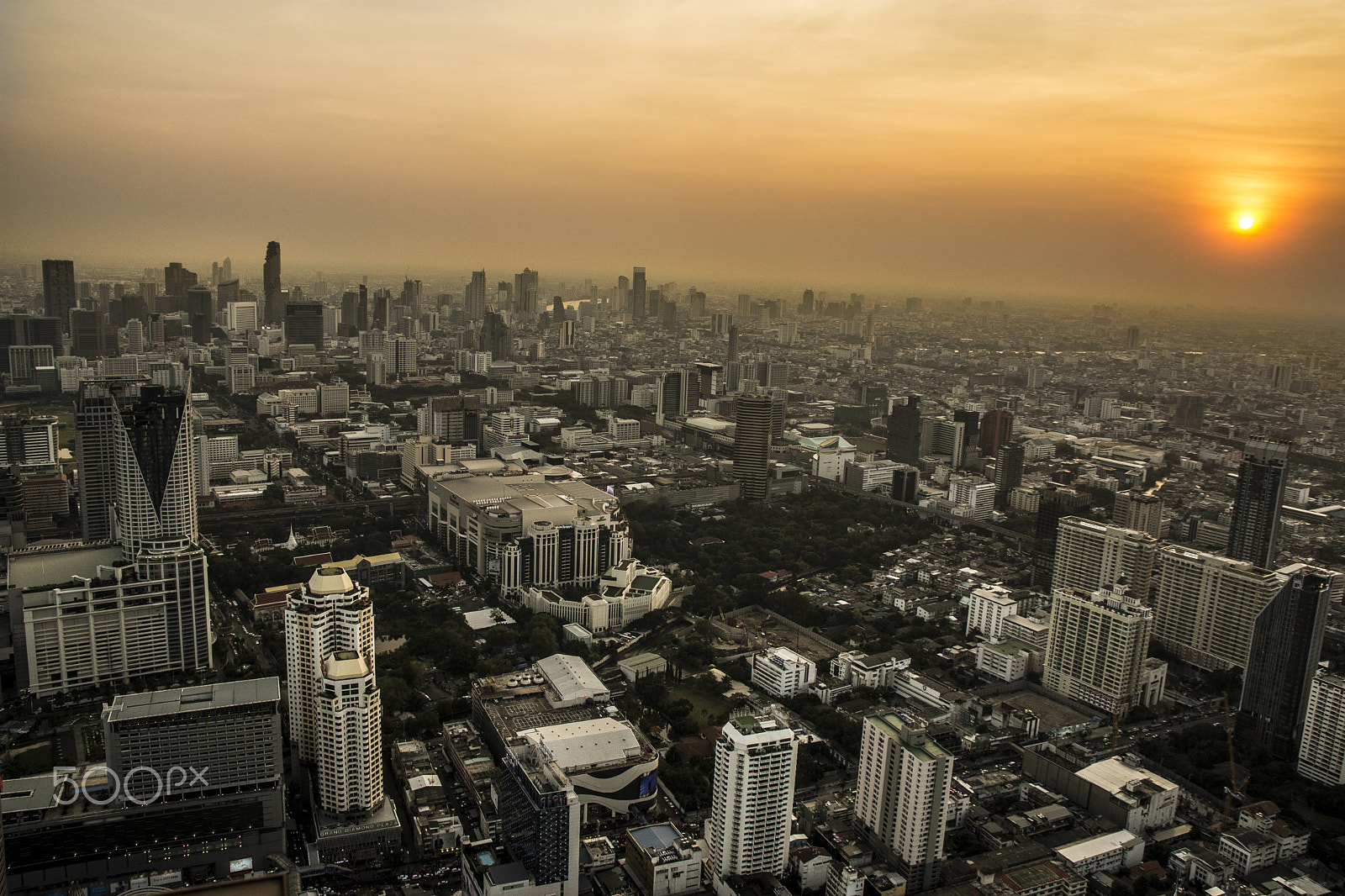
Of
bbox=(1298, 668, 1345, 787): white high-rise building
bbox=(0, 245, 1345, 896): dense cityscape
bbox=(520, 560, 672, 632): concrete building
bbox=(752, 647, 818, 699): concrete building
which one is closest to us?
bbox=(0, 245, 1345, 896): dense cityscape

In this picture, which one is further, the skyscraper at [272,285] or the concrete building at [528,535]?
the skyscraper at [272,285]

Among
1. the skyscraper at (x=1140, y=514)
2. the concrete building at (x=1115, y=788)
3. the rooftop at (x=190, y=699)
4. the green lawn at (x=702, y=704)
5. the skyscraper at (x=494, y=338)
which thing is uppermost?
the skyscraper at (x=494, y=338)

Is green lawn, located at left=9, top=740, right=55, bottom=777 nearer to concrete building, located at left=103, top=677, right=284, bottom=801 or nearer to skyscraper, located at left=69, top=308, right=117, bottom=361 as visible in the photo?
concrete building, located at left=103, top=677, right=284, bottom=801

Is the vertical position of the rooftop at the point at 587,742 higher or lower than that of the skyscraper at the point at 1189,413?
lower

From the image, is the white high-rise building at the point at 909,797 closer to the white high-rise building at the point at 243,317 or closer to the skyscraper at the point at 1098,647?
the skyscraper at the point at 1098,647

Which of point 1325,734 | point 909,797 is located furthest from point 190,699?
point 1325,734

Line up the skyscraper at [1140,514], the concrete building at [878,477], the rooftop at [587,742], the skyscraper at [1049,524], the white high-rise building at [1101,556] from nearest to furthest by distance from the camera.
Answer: the rooftop at [587,742]
the white high-rise building at [1101,556]
the skyscraper at [1049,524]
the skyscraper at [1140,514]
the concrete building at [878,477]

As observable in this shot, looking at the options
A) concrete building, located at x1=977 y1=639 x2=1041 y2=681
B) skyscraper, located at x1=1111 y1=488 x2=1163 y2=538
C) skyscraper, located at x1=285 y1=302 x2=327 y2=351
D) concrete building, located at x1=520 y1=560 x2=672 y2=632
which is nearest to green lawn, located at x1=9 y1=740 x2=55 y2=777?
concrete building, located at x1=520 y1=560 x2=672 y2=632

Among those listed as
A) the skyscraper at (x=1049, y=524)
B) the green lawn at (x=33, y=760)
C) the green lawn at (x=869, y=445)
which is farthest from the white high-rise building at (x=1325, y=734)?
the green lawn at (x=869, y=445)

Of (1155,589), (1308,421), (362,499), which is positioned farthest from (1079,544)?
(362,499)
